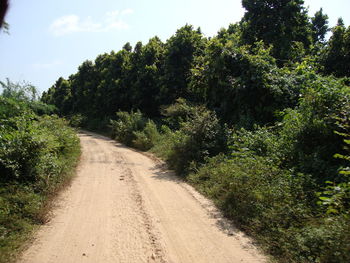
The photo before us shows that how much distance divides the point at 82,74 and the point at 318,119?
37715mm

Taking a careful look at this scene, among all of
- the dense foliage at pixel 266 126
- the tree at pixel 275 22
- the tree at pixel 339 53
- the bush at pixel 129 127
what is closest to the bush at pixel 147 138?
the dense foliage at pixel 266 126

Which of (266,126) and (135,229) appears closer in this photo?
(135,229)

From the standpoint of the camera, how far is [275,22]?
53.4 ft

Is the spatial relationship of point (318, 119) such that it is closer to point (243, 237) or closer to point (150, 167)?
point (243, 237)

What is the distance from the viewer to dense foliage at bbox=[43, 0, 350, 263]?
5031 millimetres

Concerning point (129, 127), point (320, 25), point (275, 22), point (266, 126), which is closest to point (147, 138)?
point (129, 127)

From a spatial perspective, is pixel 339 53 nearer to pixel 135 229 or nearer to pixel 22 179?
pixel 135 229

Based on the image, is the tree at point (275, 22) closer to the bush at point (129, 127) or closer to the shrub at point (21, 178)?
the bush at point (129, 127)

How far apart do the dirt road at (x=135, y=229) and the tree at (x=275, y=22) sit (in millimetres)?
11650

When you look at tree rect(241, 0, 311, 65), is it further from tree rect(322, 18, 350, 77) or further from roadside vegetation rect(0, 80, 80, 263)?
roadside vegetation rect(0, 80, 80, 263)

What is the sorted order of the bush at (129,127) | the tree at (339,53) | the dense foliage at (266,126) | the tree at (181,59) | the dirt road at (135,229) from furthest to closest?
1. the tree at (181,59)
2. the bush at (129,127)
3. the tree at (339,53)
4. the dense foliage at (266,126)
5. the dirt road at (135,229)

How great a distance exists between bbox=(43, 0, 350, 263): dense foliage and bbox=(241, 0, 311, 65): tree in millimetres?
59

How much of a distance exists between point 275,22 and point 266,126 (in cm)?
849

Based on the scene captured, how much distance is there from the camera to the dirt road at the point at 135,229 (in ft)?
14.9
